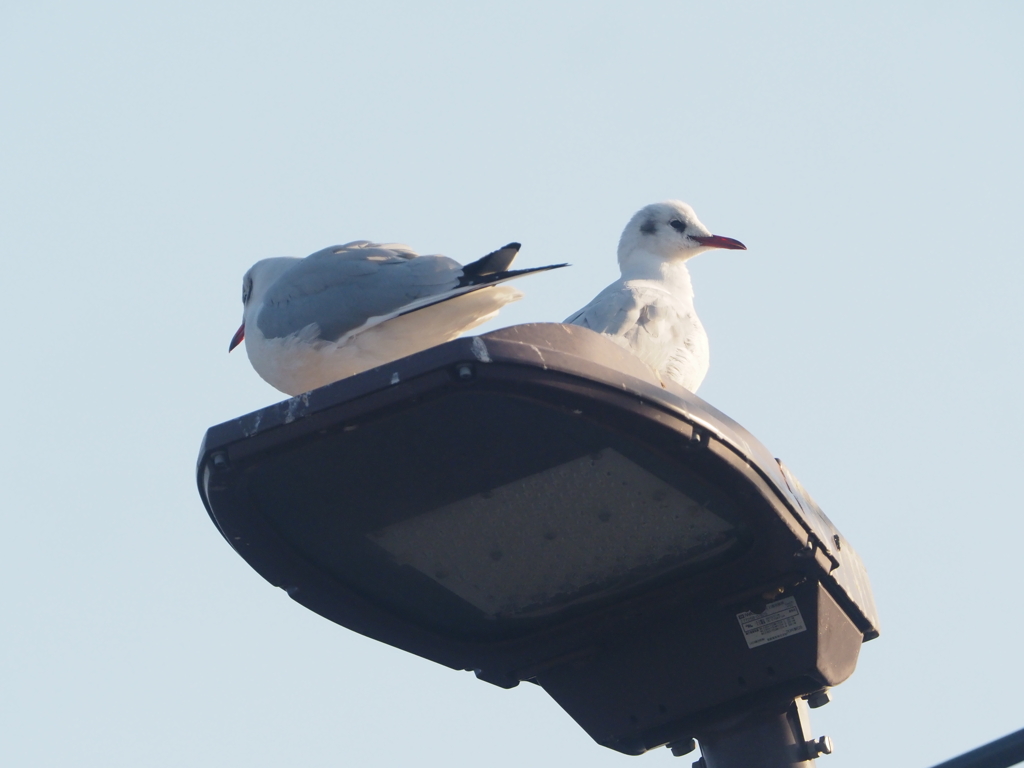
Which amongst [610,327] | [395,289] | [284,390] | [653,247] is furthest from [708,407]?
[653,247]

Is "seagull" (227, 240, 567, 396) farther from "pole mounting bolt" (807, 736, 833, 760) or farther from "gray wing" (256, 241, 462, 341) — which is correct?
"pole mounting bolt" (807, 736, 833, 760)

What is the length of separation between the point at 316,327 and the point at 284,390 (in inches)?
11.0

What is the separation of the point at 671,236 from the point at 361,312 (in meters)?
2.70

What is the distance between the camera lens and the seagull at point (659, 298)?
4.58 metres

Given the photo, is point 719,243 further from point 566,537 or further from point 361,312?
point 566,537

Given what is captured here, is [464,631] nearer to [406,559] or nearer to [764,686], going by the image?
[406,559]

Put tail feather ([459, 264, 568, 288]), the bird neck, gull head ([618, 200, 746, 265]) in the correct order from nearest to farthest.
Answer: tail feather ([459, 264, 568, 288]) → the bird neck → gull head ([618, 200, 746, 265])

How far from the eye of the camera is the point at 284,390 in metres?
3.92

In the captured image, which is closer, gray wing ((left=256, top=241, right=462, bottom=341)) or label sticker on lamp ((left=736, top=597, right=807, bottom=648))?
label sticker on lamp ((left=736, top=597, right=807, bottom=648))

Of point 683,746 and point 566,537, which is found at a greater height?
point 566,537

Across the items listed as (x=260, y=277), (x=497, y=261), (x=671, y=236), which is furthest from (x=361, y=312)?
(x=671, y=236)

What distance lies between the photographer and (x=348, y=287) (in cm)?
379

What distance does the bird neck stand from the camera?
5.65 meters

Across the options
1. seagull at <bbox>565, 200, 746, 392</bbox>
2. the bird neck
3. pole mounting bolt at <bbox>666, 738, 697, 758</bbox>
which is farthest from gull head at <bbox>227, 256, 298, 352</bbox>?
pole mounting bolt at <bbox>666, 738, 697, 758</bbox>
